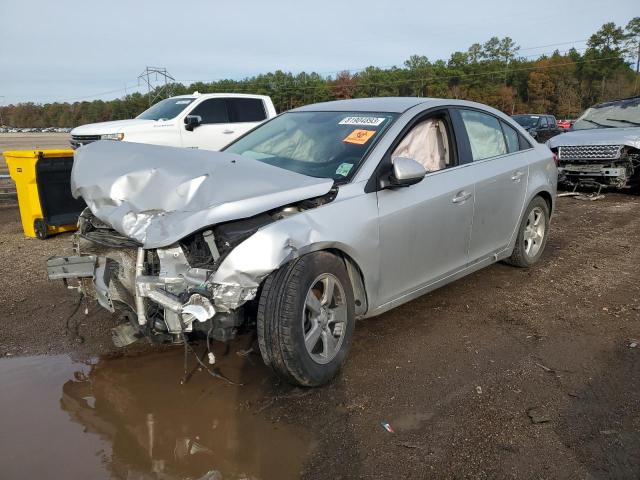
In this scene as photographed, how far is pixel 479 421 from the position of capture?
289 centimetres

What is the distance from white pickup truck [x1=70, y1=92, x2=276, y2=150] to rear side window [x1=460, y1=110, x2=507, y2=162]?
6932 millimetres

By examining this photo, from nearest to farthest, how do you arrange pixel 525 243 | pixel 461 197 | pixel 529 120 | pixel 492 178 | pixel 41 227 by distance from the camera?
pixel 461 197
pixel 492 178
pixel 525 243
pixel 41 227
pixel 529 120

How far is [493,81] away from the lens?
79.0 meters

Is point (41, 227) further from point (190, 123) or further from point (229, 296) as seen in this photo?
point (229, 296)

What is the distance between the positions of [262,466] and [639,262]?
203 inches

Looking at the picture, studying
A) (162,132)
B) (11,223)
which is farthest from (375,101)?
(162,132)

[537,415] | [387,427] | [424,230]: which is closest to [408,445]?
[387,427]

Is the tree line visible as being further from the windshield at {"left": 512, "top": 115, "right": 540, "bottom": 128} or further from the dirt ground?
the dirt ground

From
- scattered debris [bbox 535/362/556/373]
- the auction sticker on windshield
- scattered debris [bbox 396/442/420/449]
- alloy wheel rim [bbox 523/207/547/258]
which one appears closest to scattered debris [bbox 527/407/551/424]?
scattered debris [bbox 535/362/556/373]

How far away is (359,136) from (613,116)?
31.3 ft

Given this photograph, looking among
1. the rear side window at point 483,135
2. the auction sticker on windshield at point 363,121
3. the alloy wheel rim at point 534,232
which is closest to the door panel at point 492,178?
the rear side window at point 483,135

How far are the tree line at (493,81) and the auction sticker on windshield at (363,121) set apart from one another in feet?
222

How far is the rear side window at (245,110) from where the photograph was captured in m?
12.1

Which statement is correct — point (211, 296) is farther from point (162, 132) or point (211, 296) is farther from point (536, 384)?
point (162, 132)
